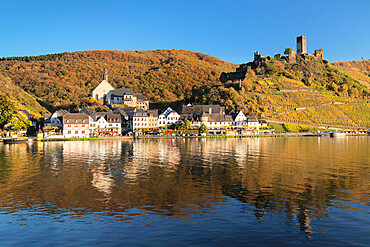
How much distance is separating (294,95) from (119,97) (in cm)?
8943

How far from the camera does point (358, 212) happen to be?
66.0 feet

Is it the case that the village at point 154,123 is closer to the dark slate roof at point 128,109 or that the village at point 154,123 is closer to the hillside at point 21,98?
the dark slate roof at point 128,109

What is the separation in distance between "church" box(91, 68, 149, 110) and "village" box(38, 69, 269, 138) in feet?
34.0

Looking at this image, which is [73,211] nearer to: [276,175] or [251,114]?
[276,175]

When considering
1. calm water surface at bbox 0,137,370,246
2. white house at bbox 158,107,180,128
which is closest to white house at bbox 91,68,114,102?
white house at bbox 158,107,180,128

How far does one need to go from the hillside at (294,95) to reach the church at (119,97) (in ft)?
90.5

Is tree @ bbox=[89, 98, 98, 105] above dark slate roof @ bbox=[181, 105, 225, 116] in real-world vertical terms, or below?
above

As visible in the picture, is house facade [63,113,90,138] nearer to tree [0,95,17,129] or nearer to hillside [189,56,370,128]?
tree [0,95,17,129]

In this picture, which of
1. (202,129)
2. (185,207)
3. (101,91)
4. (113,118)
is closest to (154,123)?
(113,118)

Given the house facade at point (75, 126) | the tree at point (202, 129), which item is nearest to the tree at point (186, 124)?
the tree at point (202, 129)

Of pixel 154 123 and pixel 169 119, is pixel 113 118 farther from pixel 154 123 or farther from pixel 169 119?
pixel 169 119

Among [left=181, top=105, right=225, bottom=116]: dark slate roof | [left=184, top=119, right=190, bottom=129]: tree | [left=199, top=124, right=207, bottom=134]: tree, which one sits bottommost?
[left=199, top=124, right=207, bottom=134]: tree

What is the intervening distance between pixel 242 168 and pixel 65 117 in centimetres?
→ 8540

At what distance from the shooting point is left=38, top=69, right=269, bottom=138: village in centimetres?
11302
